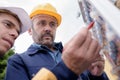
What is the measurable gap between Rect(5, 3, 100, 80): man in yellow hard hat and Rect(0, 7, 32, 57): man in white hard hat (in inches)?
12.5

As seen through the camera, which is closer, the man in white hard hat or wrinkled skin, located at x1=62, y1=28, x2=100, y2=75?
wrinkled skin, located at x1=62, y1=28, x2=100, y2=75

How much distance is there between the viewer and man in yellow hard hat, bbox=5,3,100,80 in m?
1.28

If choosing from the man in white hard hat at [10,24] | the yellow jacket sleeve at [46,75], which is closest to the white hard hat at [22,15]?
the man in white hard hat at [10,24]

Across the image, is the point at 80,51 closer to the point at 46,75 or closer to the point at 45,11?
the point at 46,75

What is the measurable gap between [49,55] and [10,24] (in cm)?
71

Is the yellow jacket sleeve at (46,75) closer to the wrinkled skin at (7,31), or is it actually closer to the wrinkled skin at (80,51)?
the wrinkled skin at (80,51)

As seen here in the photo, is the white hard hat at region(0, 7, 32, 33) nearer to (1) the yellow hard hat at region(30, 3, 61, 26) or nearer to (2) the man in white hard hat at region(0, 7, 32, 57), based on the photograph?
(2) the man in white hard hat at region(0, 7, 32, 57)

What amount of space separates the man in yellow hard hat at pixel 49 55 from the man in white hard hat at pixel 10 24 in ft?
1.04

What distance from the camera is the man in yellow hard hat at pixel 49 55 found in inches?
50.3

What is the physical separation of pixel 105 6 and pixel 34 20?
228 centimetres

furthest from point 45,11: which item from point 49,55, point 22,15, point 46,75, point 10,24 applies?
point 46,75

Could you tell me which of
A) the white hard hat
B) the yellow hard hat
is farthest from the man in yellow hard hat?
the white hard hat

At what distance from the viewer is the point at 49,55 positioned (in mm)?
2908

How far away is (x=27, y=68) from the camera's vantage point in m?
2.63
